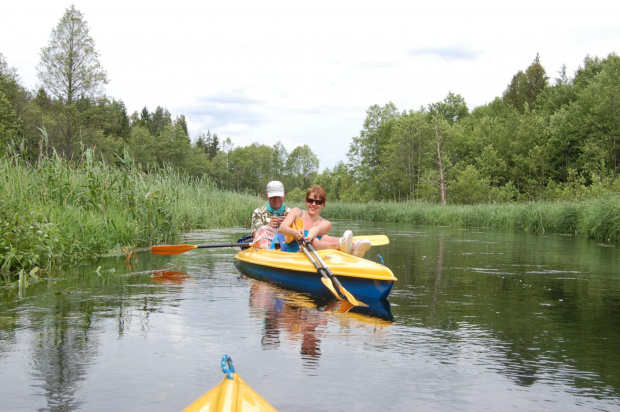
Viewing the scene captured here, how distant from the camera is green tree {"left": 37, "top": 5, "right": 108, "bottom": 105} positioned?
35.1m

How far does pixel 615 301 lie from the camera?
617 centimetres

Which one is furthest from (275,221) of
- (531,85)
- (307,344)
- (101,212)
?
(531,85)

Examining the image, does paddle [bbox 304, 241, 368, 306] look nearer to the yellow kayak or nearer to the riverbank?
the yellow kayak

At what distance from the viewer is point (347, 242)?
20.3 feet

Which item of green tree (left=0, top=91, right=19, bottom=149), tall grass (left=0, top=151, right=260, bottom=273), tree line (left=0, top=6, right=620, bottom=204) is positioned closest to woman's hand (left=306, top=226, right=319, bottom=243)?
tall grass (left=0, top=151, right=260, bottom=273)

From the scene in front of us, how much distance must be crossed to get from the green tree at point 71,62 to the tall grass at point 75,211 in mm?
25894

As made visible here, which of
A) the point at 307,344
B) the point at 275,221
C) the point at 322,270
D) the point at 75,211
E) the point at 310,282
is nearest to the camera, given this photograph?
the point at 307,344

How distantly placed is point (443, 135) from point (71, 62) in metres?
27.4

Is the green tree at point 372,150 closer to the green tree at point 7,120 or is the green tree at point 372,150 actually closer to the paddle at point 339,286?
the green tree at point 7,120

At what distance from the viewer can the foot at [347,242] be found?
607 centimetres

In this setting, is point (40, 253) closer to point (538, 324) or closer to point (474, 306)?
point (474, 306)

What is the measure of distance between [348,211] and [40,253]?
29603mm

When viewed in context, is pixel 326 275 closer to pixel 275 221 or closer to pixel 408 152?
pixel 275 221

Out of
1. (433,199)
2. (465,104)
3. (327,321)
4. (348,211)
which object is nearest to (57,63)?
(348,211)
